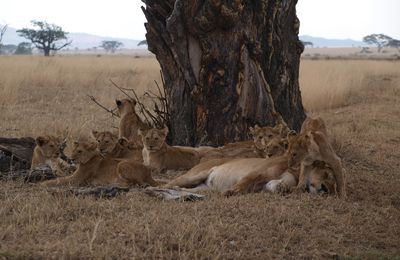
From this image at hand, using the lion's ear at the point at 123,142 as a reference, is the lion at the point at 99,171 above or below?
below

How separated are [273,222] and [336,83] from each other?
14.3 metres

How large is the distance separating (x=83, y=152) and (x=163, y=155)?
4.70 ft

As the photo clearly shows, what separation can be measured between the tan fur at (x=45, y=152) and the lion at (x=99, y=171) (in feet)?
1.63

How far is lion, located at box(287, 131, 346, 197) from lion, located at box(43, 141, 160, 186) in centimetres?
162

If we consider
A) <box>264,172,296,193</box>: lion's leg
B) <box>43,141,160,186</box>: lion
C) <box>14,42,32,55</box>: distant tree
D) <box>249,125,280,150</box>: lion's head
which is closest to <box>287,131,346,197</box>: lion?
<box>264,172,296,193</box>: lion's leg

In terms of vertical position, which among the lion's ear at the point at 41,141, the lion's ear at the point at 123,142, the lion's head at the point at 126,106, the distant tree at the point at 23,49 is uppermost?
the lion's head at the point at 126,106

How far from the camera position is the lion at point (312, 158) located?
21.5 ft

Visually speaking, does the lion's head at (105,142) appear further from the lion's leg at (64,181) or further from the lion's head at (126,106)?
the lion's head at (126,106)

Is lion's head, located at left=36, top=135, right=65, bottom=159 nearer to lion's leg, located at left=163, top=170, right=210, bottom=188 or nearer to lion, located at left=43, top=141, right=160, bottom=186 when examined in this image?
lion, located at left=43, top=141, right=160, bottom=186

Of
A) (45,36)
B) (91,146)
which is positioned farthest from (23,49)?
(91,146)

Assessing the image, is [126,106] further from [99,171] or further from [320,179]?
[320,179]

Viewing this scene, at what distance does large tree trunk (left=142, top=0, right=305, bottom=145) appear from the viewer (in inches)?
343

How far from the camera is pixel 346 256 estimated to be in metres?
4.84

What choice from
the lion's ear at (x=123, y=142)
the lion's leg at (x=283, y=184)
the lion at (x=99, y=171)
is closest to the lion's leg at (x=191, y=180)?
the lion at (x=99, y=171)
